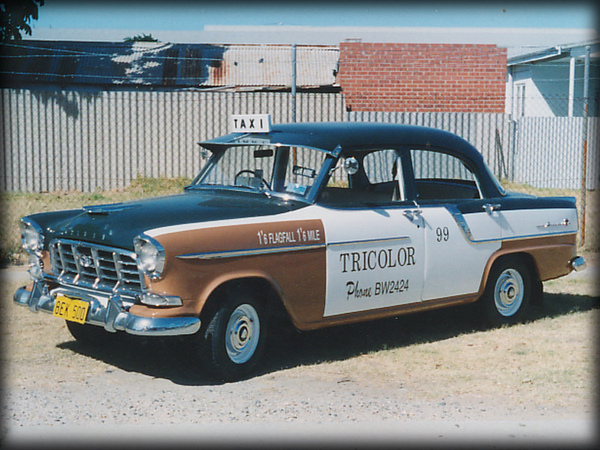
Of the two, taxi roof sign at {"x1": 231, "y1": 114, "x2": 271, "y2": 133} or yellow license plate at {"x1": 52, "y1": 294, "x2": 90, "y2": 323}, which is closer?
yellow license plate at {"x1": 52, "y1": 294, "x2": 90, "y2": 323}

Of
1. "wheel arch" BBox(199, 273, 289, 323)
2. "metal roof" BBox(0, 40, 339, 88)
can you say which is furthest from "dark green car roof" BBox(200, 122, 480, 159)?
"metal roof" BBox(0, 40, 339, 88)

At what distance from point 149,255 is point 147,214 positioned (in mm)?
449

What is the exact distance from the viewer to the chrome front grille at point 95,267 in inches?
201

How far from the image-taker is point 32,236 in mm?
5875

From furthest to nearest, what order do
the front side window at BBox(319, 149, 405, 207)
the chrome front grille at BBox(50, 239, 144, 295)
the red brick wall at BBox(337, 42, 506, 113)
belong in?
the red brick wall at BBox(337, 42, 506, 113) → the front side window at BBox(319, 149, 405, 207) → the chrome front grille at BBox(50, 239, 144, 295)

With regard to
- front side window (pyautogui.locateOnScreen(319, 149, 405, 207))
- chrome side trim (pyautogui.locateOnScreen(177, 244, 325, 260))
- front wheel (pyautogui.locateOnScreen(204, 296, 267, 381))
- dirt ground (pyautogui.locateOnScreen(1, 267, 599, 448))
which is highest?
front side window (pyautogui.locateOnScreen(319, 149, 405, 207))

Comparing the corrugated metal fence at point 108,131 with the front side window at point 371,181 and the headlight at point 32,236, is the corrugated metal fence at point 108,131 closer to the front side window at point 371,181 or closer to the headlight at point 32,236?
the front side window at point 371,181

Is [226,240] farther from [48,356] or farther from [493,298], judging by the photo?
[493,298]

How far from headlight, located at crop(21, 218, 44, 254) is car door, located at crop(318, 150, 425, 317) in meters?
2.16

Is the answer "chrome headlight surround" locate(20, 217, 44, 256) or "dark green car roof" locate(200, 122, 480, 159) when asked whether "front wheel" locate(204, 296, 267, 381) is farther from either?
"chrome headlight surround" locate(20, 217, 44, 256)

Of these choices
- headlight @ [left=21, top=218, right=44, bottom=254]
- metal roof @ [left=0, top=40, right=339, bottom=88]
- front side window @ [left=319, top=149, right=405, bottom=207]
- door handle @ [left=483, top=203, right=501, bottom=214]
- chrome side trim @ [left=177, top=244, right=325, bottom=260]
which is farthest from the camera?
metal roof @ [left=0, top=40, right=339, bottom=88]

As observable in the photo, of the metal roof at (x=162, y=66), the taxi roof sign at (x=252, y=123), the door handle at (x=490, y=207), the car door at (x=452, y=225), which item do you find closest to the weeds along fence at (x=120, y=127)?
the metal roof at (x=162, y=66)

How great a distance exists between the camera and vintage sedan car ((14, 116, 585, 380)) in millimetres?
5051

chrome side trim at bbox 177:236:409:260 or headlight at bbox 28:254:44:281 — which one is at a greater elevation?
chrome side trim at bbox 177:236:409:260
